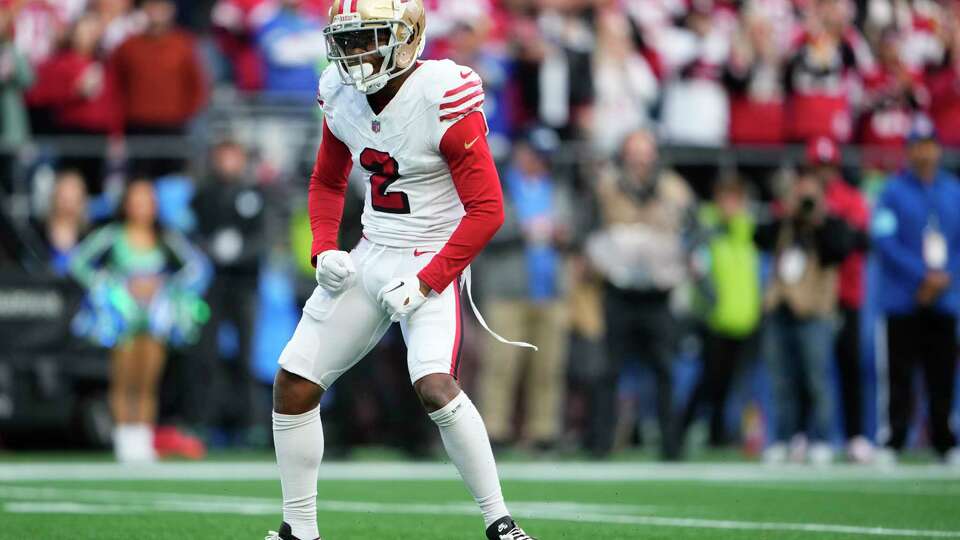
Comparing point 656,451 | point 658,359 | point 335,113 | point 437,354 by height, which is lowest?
point 656,451

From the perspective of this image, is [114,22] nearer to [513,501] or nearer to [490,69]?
[490,69]

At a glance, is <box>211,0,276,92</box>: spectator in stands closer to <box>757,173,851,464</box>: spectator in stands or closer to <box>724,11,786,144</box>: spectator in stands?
<box>724,11,786,144</box>: spectator in stands

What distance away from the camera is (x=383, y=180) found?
5945 mm

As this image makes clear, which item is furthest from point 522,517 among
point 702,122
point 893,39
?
point 893,39

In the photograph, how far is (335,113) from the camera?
235 inches

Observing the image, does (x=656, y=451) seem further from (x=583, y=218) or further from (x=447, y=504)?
(x=447, y=504)

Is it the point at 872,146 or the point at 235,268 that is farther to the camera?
the point at 872,146

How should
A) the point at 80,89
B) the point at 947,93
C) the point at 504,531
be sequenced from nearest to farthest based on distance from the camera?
the point at 504,531
the point at 80,89
the point at 947,93

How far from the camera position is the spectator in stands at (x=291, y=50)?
13.1 m

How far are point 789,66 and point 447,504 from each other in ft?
21.3

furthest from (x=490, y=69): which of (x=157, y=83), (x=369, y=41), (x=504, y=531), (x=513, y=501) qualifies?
(x=504, y=531)

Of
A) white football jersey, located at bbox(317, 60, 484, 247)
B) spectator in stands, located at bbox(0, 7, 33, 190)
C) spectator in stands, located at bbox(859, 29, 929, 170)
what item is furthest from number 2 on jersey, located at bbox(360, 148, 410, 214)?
spectator in stands, located at bbox(859, 29, 929, 170)

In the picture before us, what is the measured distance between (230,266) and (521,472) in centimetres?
297

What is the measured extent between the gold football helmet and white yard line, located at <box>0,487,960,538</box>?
7.91 feet
